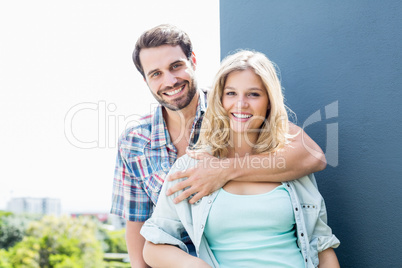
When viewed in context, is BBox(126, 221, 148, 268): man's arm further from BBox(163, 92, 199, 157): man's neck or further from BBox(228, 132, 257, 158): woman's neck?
BBox(228, 132, 257, 158): woman's neck

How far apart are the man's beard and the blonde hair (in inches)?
17.2

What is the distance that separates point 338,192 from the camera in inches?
83.8

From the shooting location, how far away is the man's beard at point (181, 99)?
2406mm

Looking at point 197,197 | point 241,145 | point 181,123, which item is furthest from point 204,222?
point 181,123

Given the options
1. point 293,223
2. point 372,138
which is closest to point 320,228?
point 293,223

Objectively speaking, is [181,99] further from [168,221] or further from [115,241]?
[115,241]

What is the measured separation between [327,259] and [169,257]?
2.36ft

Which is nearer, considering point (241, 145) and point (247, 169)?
point (247, 169)

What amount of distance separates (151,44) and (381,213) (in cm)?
160

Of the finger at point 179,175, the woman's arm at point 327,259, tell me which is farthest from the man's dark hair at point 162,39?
the woman's arm at point 327,259

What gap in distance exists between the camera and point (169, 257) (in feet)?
5.50

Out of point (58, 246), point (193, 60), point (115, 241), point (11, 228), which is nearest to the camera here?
point (193, 60)

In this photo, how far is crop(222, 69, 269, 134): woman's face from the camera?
188 cm

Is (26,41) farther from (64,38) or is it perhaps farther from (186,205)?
(186,205)
